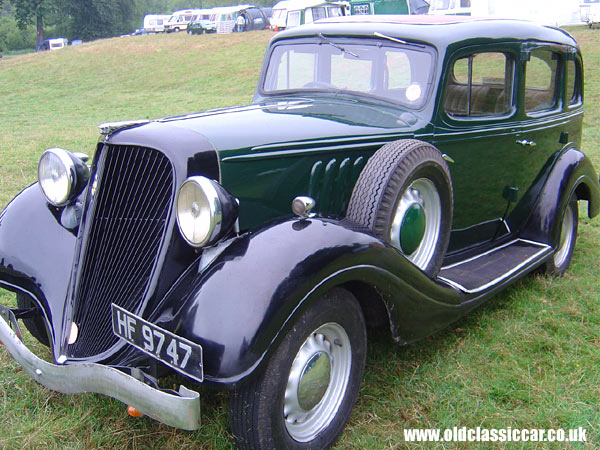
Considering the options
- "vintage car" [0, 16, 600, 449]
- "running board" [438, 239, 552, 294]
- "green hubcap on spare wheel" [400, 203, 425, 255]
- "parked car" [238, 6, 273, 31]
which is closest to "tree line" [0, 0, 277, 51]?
"parked car" [238, 6, 273, 31]

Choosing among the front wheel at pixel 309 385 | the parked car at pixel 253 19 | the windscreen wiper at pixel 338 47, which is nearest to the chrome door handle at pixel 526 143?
the windscreen wiper at pixel 338 47

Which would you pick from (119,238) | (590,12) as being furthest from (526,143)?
(590,12)

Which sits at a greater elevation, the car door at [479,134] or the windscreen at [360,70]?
the windscreen at [360,70]

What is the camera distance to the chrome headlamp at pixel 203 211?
6.49ft

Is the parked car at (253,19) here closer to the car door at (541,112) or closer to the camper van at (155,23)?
the camper van at (155,23)

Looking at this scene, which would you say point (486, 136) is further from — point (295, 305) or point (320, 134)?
point (295, 305)

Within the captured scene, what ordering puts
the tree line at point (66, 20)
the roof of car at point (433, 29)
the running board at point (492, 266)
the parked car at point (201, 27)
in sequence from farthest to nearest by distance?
the tree line at point (66, 20) → the parked car at point (201, 27) → the roof of car at point (433, 29) → the running board at point (492, 266)

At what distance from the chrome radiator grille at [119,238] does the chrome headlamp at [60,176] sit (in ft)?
0.99

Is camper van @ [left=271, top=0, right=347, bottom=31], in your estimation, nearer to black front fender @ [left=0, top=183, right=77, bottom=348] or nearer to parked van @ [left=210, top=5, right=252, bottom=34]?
parked van @ [left=210, top=5, right=252, bottom=34]

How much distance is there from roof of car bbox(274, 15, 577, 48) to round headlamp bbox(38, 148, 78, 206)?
175 cm

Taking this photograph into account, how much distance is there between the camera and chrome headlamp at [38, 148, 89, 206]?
258 cm

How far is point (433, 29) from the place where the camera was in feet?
10.4

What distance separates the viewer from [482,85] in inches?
136

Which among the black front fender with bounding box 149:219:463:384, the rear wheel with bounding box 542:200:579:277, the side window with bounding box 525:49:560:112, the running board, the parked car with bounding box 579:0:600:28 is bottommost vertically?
the rear wheel with bounding box 542:200:579:277
